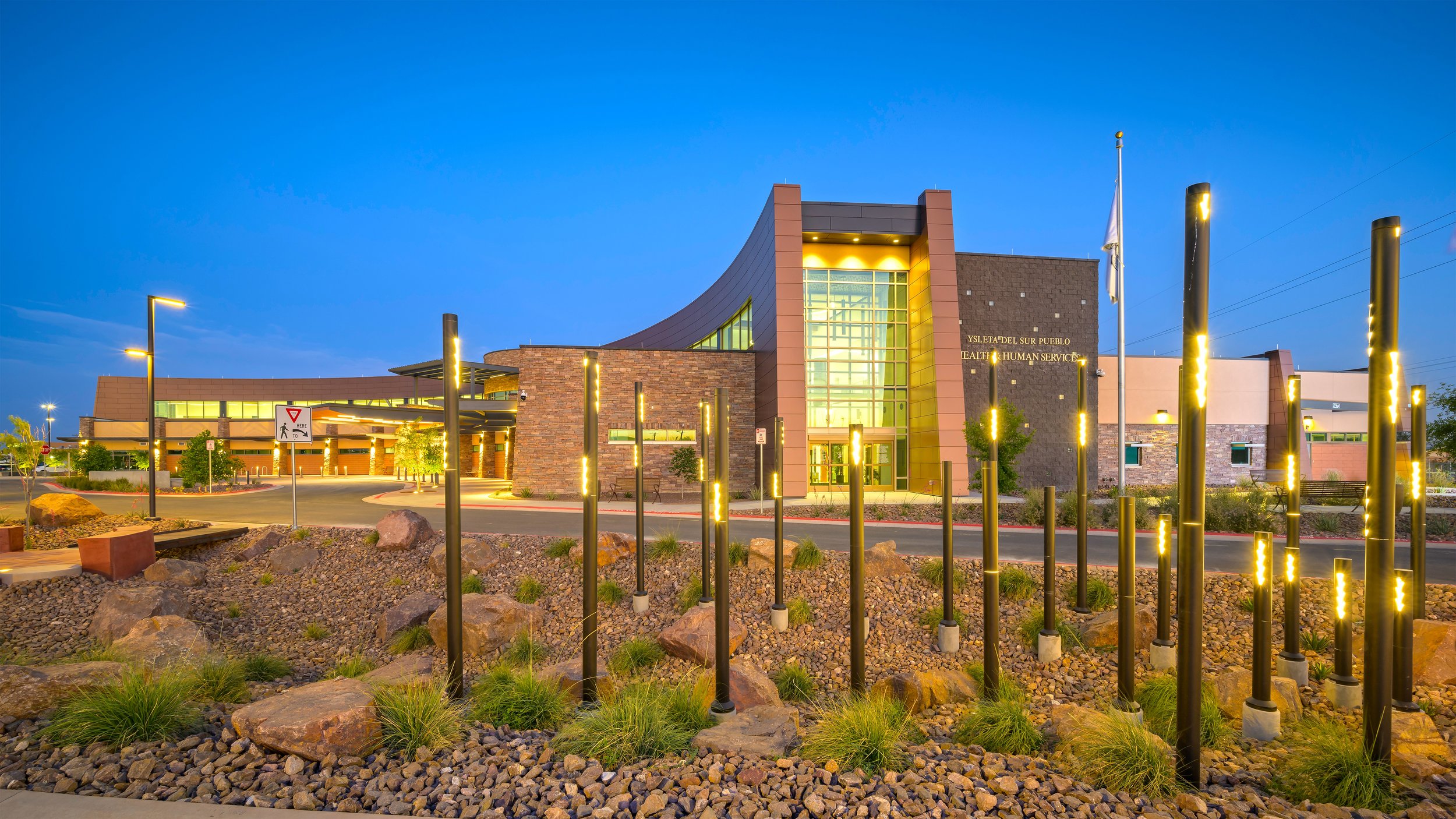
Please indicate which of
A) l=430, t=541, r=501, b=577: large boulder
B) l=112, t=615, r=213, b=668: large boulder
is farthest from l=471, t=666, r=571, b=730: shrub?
l=430, t=541, r=501, b=577: large boulder

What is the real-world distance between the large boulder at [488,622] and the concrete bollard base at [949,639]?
17.4 ft

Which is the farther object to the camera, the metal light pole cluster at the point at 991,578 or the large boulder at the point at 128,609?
the large boulder at the point at 128,609

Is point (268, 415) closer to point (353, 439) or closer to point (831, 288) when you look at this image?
point (353, 439)

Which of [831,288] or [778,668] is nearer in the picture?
[778,668]

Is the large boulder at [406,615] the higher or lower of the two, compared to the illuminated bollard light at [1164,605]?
lower

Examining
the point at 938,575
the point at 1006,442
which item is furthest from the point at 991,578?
the point at 1006,442

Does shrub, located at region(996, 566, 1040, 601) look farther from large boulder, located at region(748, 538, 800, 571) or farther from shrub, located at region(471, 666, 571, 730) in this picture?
shrub, located at region(471, 666, 571, 730)

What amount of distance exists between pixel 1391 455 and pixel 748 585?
25.7 feet

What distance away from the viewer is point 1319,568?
10742mm

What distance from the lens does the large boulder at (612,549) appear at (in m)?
11.6

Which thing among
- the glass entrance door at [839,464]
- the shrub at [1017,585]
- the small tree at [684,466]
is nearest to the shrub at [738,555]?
the shrub at [1017,585]

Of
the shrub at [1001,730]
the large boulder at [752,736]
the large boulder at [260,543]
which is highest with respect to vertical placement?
the large boulder at [752,736]

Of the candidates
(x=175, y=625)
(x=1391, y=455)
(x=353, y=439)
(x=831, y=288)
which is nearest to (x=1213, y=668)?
(x=1391, y=455)

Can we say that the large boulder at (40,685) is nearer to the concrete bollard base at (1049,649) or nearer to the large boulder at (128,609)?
the large boulder at (128,609)
